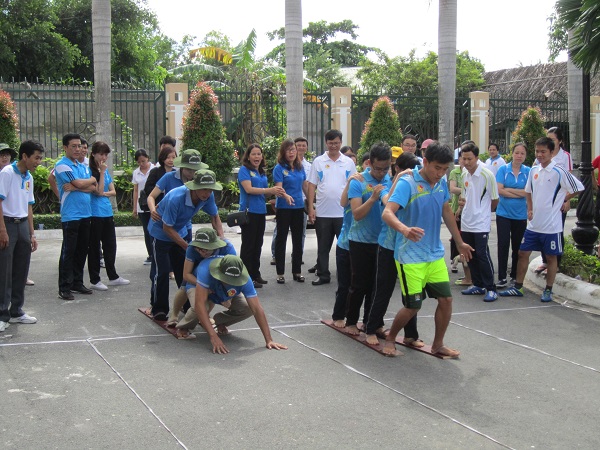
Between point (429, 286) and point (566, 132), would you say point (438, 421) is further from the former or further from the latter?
point (566, 132)

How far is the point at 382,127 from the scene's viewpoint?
1917cm

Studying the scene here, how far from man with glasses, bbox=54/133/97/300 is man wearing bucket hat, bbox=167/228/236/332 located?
7.18ft

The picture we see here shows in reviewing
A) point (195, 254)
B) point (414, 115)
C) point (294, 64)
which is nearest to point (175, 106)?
point (294, 64)

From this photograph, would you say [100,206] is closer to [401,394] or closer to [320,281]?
[320,281]

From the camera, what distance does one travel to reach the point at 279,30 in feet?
165

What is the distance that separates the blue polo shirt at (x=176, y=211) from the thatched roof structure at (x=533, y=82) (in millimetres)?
21037

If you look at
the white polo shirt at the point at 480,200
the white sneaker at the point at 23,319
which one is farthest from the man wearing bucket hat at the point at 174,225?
the white polo shirt at the point at 480,200

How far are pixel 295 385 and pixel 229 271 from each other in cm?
122

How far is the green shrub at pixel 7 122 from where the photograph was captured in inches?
633

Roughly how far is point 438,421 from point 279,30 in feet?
155

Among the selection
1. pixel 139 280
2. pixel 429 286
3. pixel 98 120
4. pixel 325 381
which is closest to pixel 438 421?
pixel 325 381

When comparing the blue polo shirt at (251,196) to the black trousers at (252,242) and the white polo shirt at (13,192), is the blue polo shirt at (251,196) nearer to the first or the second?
the black trousers at (252,242)

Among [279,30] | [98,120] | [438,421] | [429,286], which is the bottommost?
[438,421]

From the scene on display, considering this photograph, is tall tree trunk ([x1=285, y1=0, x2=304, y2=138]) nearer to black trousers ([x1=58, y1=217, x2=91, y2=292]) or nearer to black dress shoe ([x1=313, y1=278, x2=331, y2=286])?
black dress shoe ([x1=313, y1=278, x2=331, y2=286])
